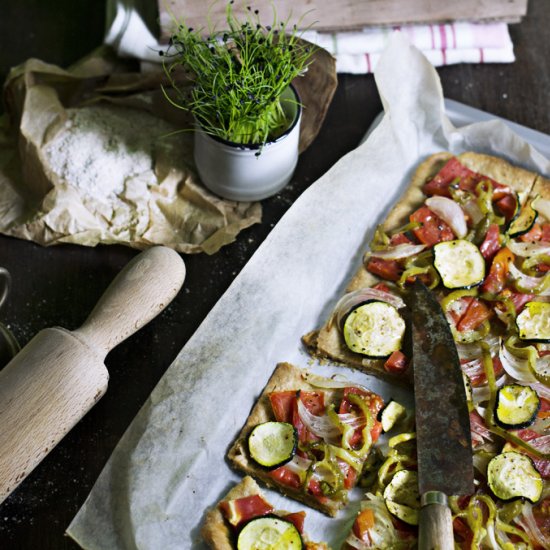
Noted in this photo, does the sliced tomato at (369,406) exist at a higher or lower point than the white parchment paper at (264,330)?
lower

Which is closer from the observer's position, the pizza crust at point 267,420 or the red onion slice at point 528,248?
the pizza crust at point 267,420

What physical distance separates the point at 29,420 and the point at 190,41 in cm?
197

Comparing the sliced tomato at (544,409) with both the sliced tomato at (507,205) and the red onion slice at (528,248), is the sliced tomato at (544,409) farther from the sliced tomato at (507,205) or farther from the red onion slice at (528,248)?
the sliced tomato at (507,205)

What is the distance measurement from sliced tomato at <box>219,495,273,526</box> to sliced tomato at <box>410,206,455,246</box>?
1637 millimetres

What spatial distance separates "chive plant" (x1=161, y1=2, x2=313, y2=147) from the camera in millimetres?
4098

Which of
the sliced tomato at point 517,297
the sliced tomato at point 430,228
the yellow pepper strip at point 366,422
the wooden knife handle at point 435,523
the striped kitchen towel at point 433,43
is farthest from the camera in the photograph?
the striped kitchen towel at point 433,43

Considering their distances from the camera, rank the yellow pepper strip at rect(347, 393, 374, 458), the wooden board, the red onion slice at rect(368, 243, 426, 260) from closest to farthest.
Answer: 1. the yellow pepper strip at rect(347, 393, 374, 458)
2. the red onion slice at rect(368, 243, 426, 260)
3. the wooden board

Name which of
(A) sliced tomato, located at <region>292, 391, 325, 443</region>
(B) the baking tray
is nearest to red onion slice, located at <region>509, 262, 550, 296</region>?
(B) the baking tray

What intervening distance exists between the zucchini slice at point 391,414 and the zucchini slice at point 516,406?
1.39ft

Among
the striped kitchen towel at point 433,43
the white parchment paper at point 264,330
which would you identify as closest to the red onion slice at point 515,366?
the white parchment paper at point 264,330

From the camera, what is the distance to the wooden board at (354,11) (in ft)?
15.8

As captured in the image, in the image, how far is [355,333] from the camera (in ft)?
13.3

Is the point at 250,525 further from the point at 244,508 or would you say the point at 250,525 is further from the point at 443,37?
the point at 443,37

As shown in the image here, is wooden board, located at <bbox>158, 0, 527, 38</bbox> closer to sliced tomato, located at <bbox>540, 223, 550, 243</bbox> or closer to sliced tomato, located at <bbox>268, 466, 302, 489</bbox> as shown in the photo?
sliced tomato, located at <bbox>540, 223, 550, 243</bbox>
